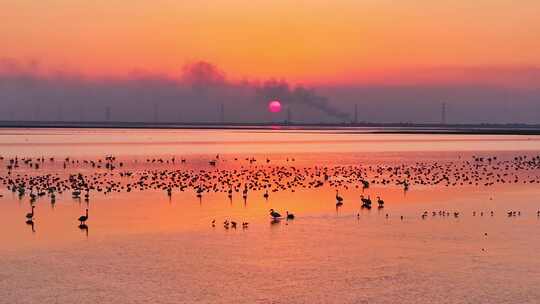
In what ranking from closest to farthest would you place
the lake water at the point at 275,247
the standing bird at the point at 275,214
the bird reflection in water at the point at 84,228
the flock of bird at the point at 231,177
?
the lake water at the point at 275,247 < the bird reflection in water at the point at 84,228 < the standing bird at the point at 275,214 < the flock of bird at the point at 231,177

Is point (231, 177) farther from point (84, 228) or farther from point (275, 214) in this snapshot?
point (84, 228)

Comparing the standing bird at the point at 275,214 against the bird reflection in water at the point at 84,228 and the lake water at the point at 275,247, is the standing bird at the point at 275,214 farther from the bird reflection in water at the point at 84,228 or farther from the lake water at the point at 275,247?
the bird reflection in water at the point at 84,228

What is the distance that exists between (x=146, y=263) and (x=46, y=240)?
7268 mm

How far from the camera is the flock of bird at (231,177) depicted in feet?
183

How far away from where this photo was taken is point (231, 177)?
7006 centimetres

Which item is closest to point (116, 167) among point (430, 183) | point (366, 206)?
point (430, 183)

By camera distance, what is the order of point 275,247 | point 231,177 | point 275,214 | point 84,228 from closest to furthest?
point 275,247 → point 84,228 → point 275,214 → point 231,177

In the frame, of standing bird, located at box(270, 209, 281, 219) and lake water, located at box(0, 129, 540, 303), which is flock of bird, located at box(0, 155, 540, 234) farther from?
lake water, located at box(0, 129, 540, 303)

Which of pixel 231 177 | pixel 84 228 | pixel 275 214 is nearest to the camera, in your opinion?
pixel 84 228

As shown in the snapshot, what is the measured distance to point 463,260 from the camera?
101 ft

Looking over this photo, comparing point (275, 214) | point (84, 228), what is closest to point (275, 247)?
point (275, 214)

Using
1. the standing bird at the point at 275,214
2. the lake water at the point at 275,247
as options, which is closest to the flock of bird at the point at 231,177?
the standing bird at the point at 275,214

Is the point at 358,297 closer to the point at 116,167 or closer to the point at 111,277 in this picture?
the point at 111,277

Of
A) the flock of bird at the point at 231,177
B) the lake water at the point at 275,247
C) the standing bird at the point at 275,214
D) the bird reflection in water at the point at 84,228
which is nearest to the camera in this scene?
the lake water at the point at 275,247
